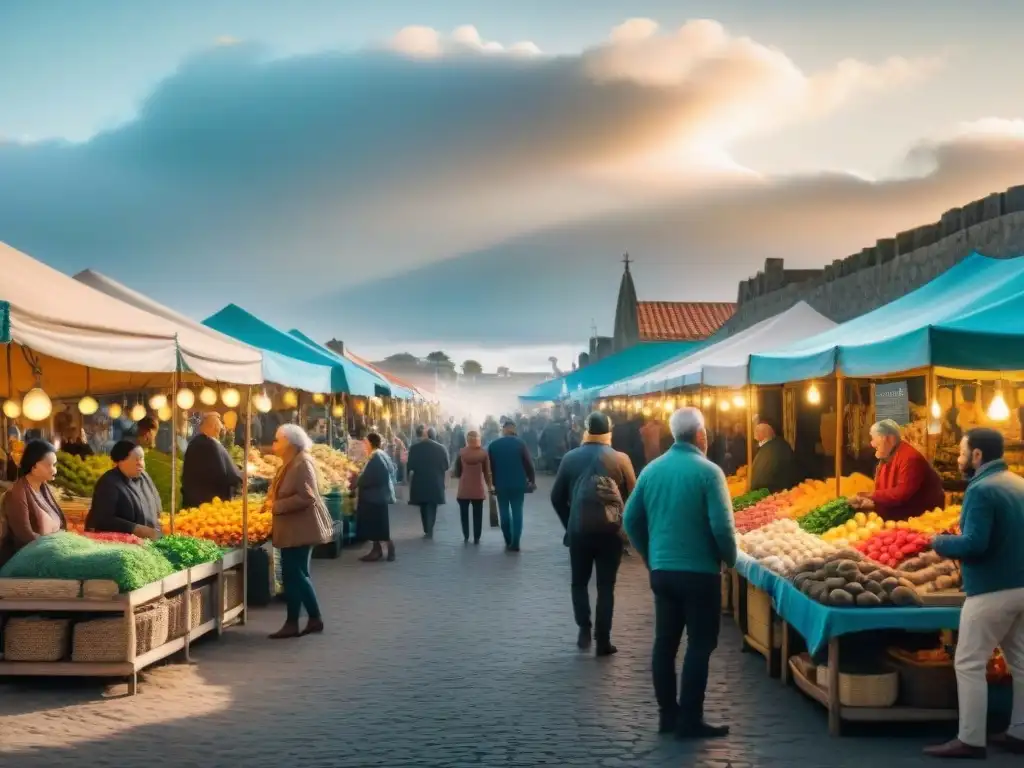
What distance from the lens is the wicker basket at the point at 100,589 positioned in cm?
801

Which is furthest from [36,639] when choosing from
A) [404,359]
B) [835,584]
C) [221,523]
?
[404,359]

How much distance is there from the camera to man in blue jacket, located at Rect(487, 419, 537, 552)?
17.1 m

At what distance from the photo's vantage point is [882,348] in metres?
9.23

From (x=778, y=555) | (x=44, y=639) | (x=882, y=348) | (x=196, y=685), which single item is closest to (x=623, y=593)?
(x=778, y=555)

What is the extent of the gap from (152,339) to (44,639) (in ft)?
7.80

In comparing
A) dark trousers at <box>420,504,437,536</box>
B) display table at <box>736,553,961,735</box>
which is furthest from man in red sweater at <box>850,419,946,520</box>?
dark trousers at <box>420,504,437,536</box>

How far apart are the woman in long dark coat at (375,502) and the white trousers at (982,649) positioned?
10.4 metres

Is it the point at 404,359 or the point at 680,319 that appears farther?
the point at 404,359

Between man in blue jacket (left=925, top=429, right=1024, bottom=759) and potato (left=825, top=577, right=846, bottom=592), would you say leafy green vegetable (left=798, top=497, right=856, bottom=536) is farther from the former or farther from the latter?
man in blue jacket (left=925, top=429, right=1024, bottom=759)

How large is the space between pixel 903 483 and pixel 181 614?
6.02 m

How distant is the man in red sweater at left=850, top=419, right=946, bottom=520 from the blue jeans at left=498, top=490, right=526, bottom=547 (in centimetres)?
783

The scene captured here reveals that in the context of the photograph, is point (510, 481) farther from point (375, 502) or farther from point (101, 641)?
point (101, 641)

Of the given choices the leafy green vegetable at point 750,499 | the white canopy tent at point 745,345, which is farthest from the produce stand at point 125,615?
the white canopy tent at point 745,345

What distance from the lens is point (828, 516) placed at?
1040 cm
